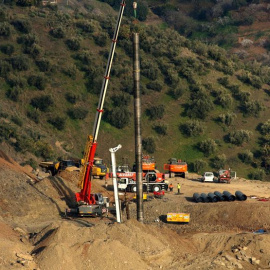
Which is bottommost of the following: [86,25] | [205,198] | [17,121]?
[17,121]

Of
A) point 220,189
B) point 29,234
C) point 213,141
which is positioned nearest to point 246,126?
point 213,141

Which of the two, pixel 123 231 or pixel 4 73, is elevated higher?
pixel 123 231

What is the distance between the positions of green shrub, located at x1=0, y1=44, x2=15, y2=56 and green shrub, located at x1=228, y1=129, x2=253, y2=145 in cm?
3317

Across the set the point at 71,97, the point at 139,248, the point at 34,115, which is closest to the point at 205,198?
the point at 139,248

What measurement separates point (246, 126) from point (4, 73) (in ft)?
110

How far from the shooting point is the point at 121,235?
3431cm

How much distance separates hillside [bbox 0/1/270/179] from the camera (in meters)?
82.8

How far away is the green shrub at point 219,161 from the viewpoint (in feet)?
267

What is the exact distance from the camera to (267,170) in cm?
8175

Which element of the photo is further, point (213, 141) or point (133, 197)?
point (213, 141)

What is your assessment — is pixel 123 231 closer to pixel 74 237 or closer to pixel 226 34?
pixel 74 237

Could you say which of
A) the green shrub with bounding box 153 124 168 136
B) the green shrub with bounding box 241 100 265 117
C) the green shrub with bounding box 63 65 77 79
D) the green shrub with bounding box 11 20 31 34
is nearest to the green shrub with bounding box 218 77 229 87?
the green shrub with bounding box 241 100 265 117

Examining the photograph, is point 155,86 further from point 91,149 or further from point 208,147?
point 91,149

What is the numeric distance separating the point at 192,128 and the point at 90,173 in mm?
41296
